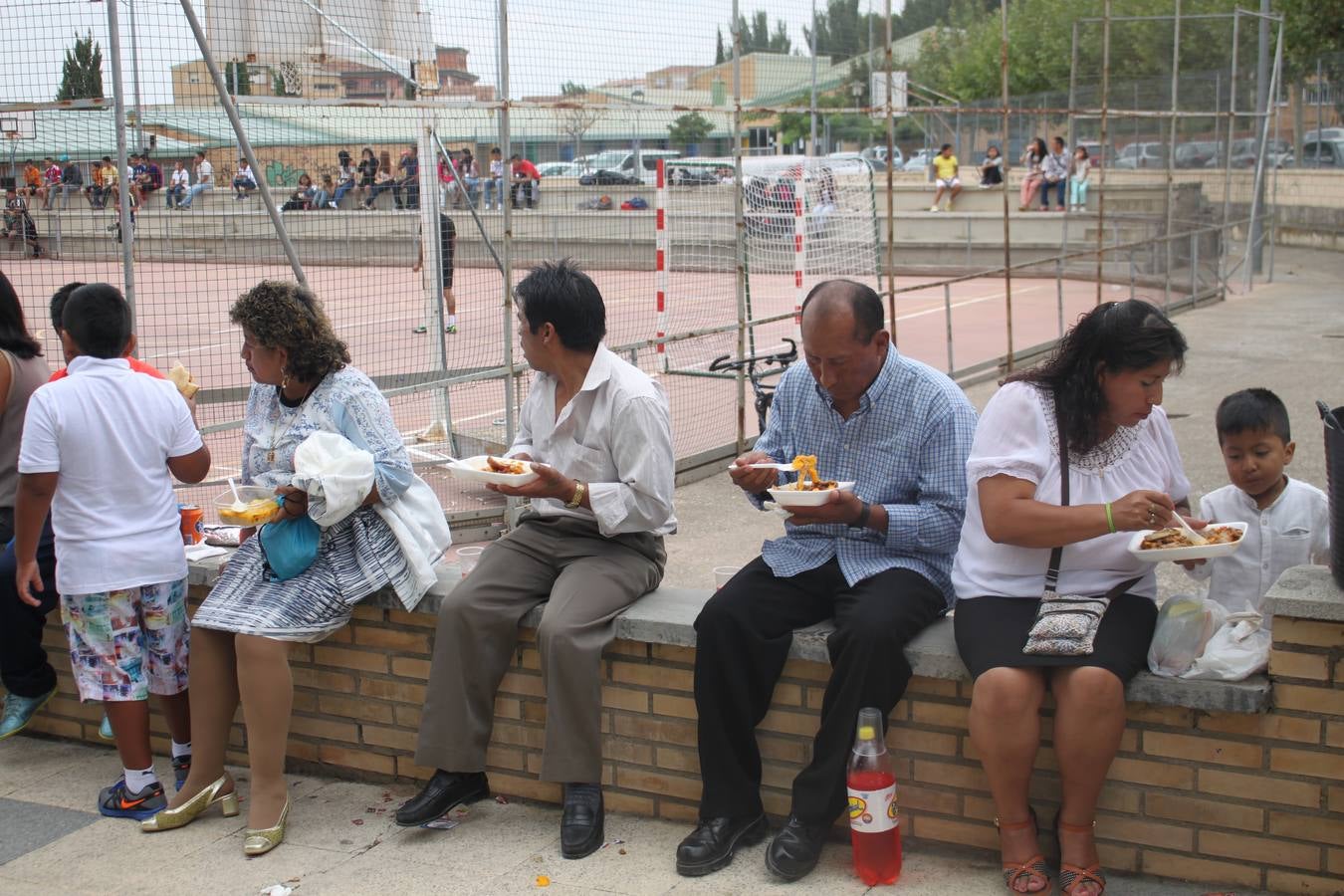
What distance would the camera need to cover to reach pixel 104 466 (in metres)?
3.98

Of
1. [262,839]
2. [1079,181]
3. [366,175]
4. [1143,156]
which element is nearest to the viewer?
[262,839]

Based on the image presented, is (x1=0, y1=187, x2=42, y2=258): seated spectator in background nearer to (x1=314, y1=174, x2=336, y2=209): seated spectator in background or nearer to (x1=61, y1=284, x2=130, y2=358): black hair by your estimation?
(x1=314, y1=174, x2=336, y2=209): seated spectator in background

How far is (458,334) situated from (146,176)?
2943 mm

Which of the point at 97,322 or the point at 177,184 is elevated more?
the point at 177,184

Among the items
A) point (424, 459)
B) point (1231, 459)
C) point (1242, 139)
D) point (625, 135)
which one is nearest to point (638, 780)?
point (1231, 459)

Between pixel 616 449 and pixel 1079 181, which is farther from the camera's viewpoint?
pixel 1079 181

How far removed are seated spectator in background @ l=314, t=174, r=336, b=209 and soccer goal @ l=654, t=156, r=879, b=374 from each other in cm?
330

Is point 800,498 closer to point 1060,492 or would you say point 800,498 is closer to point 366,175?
point 1060,492

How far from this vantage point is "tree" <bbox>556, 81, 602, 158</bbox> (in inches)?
286

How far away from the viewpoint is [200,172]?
6.16 metres

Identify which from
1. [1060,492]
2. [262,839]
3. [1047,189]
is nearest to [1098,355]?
[1060,492]

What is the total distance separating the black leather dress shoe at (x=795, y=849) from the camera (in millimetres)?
3414

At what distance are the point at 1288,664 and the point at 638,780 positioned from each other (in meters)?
1.73

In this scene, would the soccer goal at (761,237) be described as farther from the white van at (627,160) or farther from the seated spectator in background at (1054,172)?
the seated spectator in background at (1054,172)
